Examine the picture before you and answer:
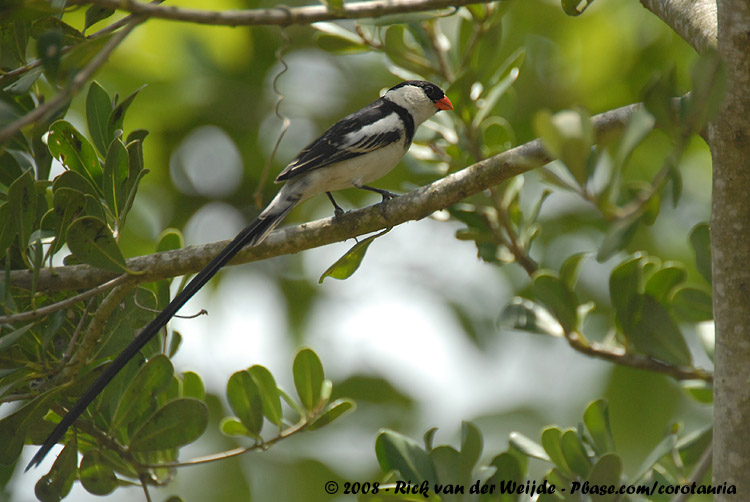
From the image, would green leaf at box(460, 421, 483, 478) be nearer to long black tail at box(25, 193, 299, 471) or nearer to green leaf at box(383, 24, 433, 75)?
long black tail at box(25, 193, 299, 471)

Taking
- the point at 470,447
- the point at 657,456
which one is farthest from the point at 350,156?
the point at 657,456

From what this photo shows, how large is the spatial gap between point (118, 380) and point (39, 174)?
0.80 m

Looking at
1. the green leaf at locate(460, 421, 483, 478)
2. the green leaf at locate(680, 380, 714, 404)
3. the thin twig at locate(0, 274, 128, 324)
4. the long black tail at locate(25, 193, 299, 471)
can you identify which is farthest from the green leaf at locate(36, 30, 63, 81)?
the green leaf at locate(680, 380, 714, 404)

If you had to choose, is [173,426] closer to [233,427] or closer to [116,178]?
[233,427]

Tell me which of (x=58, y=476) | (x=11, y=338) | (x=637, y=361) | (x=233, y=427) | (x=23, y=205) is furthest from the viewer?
(x=637, y=361)

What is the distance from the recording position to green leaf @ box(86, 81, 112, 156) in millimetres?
2566

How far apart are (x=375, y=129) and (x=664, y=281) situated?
163 centimetres

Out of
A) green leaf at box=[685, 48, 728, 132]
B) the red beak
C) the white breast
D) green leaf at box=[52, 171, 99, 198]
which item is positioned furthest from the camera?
the red beak

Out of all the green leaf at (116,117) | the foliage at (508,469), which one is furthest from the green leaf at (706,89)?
the green leaf at (116,117)

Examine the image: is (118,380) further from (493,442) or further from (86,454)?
(493,442)

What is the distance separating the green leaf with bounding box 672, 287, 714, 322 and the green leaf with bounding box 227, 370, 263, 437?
1.68 m

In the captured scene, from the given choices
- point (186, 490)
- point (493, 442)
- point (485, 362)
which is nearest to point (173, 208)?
point (186, 490)

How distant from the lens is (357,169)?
374 cm

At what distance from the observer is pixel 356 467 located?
18.6ft
